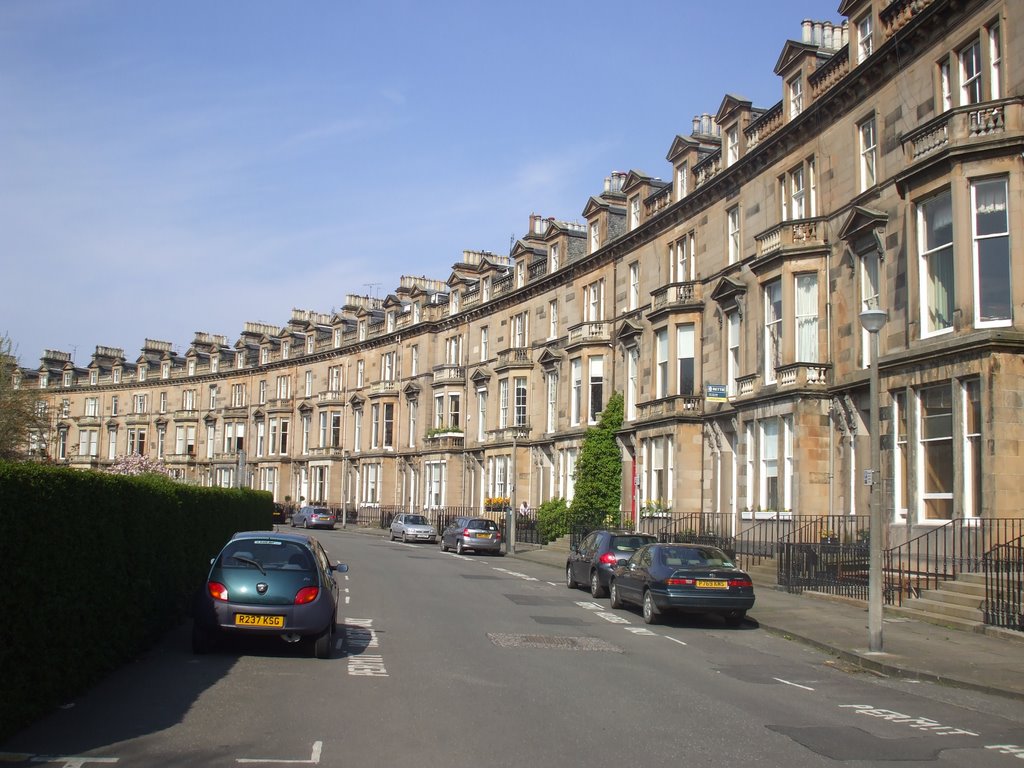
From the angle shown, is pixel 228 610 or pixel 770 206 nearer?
pixel 228 610

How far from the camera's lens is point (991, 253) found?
20.1 m

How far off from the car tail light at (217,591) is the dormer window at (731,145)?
25.3m

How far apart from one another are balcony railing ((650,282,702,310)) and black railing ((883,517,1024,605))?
14918mm

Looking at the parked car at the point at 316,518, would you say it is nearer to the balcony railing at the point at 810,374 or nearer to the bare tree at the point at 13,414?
the bare tree at the point at 13,414

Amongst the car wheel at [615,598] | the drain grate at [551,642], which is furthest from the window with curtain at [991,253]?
the drain grate at [551,642]

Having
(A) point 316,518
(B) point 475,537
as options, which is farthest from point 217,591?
(A) point 316,518

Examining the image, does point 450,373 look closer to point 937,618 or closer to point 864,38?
point 864,38

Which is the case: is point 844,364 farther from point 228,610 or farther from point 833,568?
point 228,610

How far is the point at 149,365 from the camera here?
98.9 m

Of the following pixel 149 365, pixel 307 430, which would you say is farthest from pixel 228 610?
pixel 149 365

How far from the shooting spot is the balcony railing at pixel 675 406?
1373 inches

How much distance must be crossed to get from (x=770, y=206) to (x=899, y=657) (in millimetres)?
18755

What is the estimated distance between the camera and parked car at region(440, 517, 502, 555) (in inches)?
1619

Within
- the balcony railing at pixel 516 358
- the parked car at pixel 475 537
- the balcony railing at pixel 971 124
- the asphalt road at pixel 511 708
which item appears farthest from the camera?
the balcony railing at pixel 516 358
